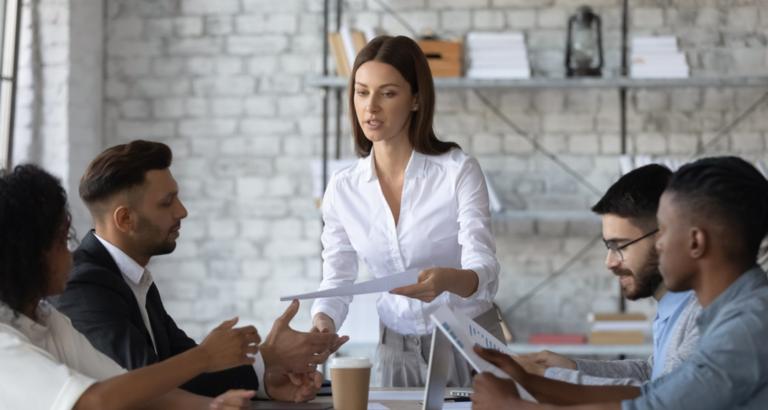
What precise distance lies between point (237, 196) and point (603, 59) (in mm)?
1771

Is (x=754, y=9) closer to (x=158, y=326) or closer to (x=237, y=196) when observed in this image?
(x=237, y=196)

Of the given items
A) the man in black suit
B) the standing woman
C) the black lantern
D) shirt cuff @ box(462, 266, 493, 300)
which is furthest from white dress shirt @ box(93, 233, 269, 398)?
the black lantern

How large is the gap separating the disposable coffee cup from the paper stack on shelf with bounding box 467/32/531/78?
3010 millimetres

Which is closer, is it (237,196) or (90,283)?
(90,283)

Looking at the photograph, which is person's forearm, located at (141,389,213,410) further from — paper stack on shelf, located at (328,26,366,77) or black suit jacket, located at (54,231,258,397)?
paper stack on shelf, located at (328,26,366,77)

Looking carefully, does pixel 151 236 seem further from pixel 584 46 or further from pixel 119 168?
pixel 584 46

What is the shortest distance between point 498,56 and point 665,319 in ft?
9.88

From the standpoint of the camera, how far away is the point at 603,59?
17.0 feet

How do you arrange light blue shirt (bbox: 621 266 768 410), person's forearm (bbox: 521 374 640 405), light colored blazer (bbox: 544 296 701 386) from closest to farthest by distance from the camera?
1. light blue shirt (bbox: 621 266 768 410)
2. person's forearm (bbox: 521 374 640 405)
3. light colored blazer (bbox: 544 296 701 386)

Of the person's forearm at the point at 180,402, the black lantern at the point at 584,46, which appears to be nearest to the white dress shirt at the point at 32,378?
the person's forearm at the point at 180,402

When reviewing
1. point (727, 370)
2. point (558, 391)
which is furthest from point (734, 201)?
point (558, 391)

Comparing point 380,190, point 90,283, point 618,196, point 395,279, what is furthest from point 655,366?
point 90,283

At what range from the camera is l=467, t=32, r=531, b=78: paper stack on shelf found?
4992mm

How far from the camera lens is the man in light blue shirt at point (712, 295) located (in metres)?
1.57
